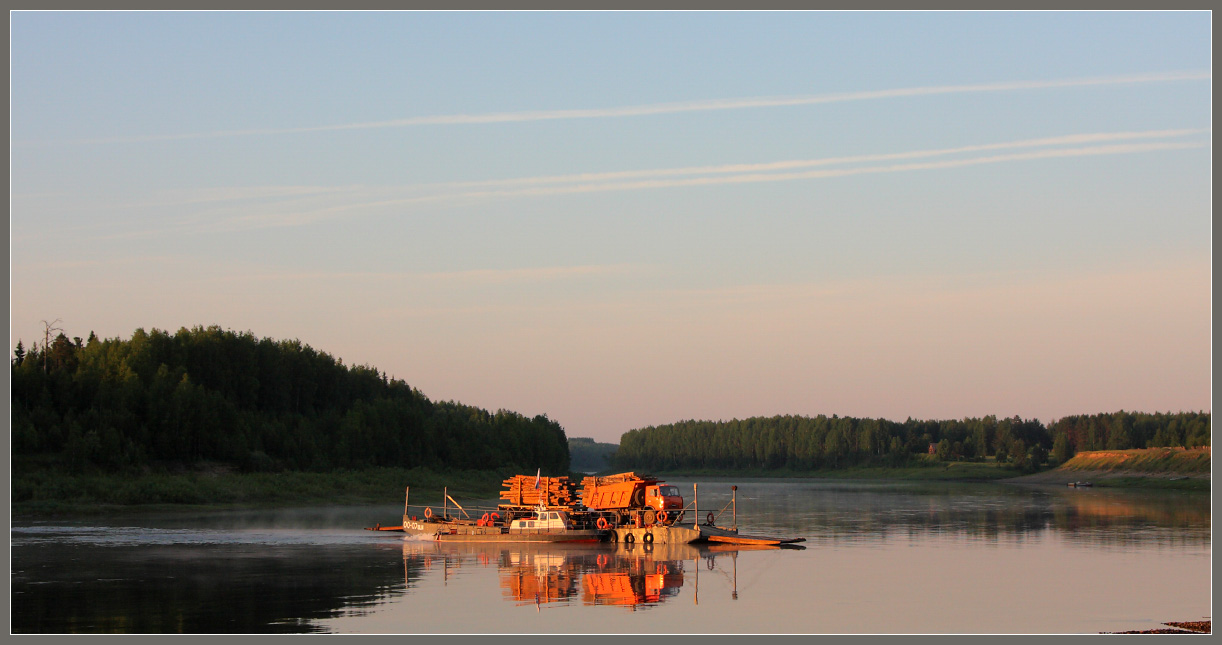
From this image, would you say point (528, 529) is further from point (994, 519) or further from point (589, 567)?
point (994, 519)

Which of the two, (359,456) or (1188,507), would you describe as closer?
(1188,507)

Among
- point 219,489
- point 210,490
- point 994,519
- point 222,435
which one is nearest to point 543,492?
point 994,519

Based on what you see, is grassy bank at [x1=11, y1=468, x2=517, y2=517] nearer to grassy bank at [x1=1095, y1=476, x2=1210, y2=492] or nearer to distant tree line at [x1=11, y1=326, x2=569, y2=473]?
distant tree line at [x1=11, y1=326, x2=569, y2=473]

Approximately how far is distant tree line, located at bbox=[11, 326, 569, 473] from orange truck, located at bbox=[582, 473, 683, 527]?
5486 centimetres

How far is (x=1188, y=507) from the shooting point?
4582 inches

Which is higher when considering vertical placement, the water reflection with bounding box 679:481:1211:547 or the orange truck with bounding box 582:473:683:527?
the orange truck with bounding box 582:473:683:527

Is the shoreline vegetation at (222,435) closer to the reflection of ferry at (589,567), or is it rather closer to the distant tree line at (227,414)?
the distant tree line at (227,414)

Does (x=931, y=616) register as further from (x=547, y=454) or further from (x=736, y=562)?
(x=547, y=454)

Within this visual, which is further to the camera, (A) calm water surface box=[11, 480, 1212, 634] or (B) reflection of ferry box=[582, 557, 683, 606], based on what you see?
(B) reflection of ferry box=[582, 557, 683, 606]

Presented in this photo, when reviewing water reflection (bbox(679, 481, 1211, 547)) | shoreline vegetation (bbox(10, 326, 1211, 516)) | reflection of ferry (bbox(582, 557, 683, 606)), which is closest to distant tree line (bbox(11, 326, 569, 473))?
shoreline vegetation (bbox(10, 326, 1211, 516))

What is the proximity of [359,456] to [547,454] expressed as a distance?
52.4 meters

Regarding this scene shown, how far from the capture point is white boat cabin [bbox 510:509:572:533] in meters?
70.2

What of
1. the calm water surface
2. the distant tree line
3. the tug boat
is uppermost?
the distant tree line

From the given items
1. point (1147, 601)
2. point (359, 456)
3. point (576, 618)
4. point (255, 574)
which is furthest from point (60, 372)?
point (1147, 601)
